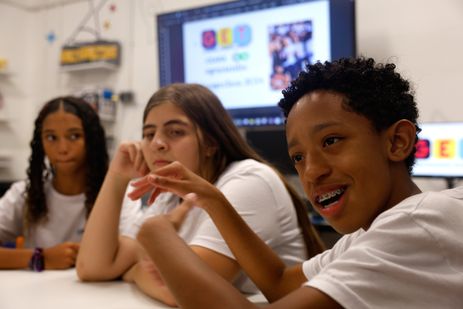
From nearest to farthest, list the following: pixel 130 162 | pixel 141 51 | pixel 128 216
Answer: pixel 130 162, pixel 128 216, pixel 141 51

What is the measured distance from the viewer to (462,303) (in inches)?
24.9

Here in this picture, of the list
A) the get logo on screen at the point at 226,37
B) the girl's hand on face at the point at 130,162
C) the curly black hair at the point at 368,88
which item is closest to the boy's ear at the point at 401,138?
Answer: the curly black hair at the point at 368,88

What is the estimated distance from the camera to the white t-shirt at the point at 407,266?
0.61 metres

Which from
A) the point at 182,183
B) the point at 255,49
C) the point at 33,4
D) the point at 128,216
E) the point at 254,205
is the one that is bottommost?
the point at 128,216

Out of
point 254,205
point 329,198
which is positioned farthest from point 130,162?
point 329,198

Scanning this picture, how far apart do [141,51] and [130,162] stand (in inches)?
77.2

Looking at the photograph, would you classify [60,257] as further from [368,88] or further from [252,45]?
[252,45]

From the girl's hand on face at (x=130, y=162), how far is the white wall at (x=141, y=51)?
1229 mm

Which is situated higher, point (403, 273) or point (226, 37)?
point (226, 37)

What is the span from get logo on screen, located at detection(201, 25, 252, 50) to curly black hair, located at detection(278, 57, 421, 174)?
6.01 feet

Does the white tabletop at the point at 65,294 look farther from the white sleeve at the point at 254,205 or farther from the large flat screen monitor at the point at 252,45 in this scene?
the large flat screen monitor at the point at 252,45

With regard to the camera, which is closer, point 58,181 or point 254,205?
point 254,205

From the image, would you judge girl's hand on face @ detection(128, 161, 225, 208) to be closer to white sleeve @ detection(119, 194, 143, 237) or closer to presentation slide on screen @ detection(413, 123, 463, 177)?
white sleeve @ detection(119, 194, 143, 237)

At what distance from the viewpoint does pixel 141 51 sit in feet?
10.7
